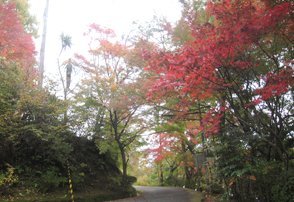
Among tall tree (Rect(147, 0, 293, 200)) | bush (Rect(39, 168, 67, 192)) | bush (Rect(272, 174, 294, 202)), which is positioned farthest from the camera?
bush (Rect(39, 168, 67, 192))

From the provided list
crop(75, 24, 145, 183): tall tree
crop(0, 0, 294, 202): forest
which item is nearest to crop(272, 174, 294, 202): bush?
crop(0, 0, 294, 202): forest

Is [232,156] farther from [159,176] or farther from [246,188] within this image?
[159,176]

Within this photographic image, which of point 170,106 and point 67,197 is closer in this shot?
point 67,197

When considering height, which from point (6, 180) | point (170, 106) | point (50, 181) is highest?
point (170, 106)

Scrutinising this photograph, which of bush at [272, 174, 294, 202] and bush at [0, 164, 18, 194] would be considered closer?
bush at [272, 174, 294, 202]

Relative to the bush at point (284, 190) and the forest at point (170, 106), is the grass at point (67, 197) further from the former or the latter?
the bush at point (284, 190)

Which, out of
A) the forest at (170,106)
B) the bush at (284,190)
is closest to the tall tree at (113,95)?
the forest at (170,106)

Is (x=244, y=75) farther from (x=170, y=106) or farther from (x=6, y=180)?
(x=6, y=180)

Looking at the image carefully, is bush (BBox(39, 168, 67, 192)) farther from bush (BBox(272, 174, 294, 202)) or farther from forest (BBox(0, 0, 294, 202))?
bush (BBox(272, 174, 294, 202))

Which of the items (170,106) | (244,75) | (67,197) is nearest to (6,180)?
(67,197)

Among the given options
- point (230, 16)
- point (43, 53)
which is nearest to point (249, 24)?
point (230, 16)

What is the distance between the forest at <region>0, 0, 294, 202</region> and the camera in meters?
6.97

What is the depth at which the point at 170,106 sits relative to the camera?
37.1 feet

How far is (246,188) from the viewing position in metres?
8.30
